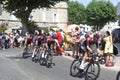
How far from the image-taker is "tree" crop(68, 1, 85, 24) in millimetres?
114875

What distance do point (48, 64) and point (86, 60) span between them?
5.28m

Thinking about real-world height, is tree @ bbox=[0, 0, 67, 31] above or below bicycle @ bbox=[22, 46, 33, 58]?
above

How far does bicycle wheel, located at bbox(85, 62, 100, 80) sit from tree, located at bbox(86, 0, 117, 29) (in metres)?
90.5

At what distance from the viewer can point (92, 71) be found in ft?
53.5

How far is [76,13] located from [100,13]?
10.2 m

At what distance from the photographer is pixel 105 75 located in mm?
17891

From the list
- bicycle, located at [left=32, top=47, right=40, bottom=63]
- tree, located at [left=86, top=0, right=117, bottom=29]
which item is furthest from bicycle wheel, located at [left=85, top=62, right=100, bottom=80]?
tree, located at [left=86, top=0, right=117, bottom=29]

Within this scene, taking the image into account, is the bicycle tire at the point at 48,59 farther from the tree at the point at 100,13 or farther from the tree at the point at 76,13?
the tree at the point at 76,13

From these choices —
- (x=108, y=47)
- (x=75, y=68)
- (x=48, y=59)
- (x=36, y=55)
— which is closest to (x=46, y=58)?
(x=48, y=59)

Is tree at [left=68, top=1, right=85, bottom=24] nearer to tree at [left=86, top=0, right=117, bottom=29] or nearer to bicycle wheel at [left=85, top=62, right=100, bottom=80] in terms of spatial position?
tree at [left=86, top=0, right=117, bottom=29]

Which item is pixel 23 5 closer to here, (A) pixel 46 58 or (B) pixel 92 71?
(A) pixel 46 58

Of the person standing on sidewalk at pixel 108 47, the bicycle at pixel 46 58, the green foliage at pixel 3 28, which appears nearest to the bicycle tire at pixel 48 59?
the bicycle at pixel 46 58

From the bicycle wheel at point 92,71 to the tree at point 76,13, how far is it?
97.6 metres

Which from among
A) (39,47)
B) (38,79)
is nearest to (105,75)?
(38,79)
